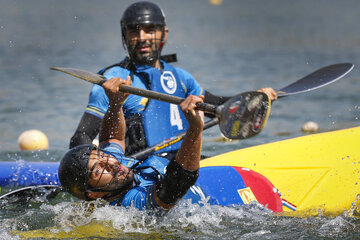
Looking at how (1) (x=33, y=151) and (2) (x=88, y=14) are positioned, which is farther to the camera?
(2) (x=88, y=14)

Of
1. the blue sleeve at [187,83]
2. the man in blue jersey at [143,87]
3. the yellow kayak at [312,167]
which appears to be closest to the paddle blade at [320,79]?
the yellow kayak at [312,167]

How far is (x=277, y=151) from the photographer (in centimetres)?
463

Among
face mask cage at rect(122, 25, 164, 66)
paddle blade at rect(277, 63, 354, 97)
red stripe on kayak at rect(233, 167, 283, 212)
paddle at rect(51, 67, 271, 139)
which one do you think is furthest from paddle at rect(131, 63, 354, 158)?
paddle at rect(51, 67, 271, 139)

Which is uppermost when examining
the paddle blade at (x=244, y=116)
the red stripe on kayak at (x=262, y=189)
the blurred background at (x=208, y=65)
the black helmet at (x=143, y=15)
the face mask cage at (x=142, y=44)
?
the black helmet at (x=143, y=15)

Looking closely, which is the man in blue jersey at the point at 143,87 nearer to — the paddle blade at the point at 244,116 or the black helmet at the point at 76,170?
the black helmet at the point at 76,170

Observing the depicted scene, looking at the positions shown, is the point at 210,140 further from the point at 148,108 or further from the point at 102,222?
the point at 102,222

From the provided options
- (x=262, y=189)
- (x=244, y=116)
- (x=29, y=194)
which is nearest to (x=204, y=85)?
(x=29, y=194)

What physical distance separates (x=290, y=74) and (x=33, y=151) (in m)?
7.66

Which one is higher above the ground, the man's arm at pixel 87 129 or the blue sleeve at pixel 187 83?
the blue sleeve at pixel 187 83

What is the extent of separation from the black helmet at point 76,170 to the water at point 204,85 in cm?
29

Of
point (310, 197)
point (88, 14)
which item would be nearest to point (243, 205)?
point (310, 197)

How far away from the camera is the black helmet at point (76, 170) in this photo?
10.3 feet

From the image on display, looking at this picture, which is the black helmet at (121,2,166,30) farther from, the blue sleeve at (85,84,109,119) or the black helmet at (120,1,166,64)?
the blue sleeve at (85,84,109,119)

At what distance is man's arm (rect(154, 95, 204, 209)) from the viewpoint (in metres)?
3.02
